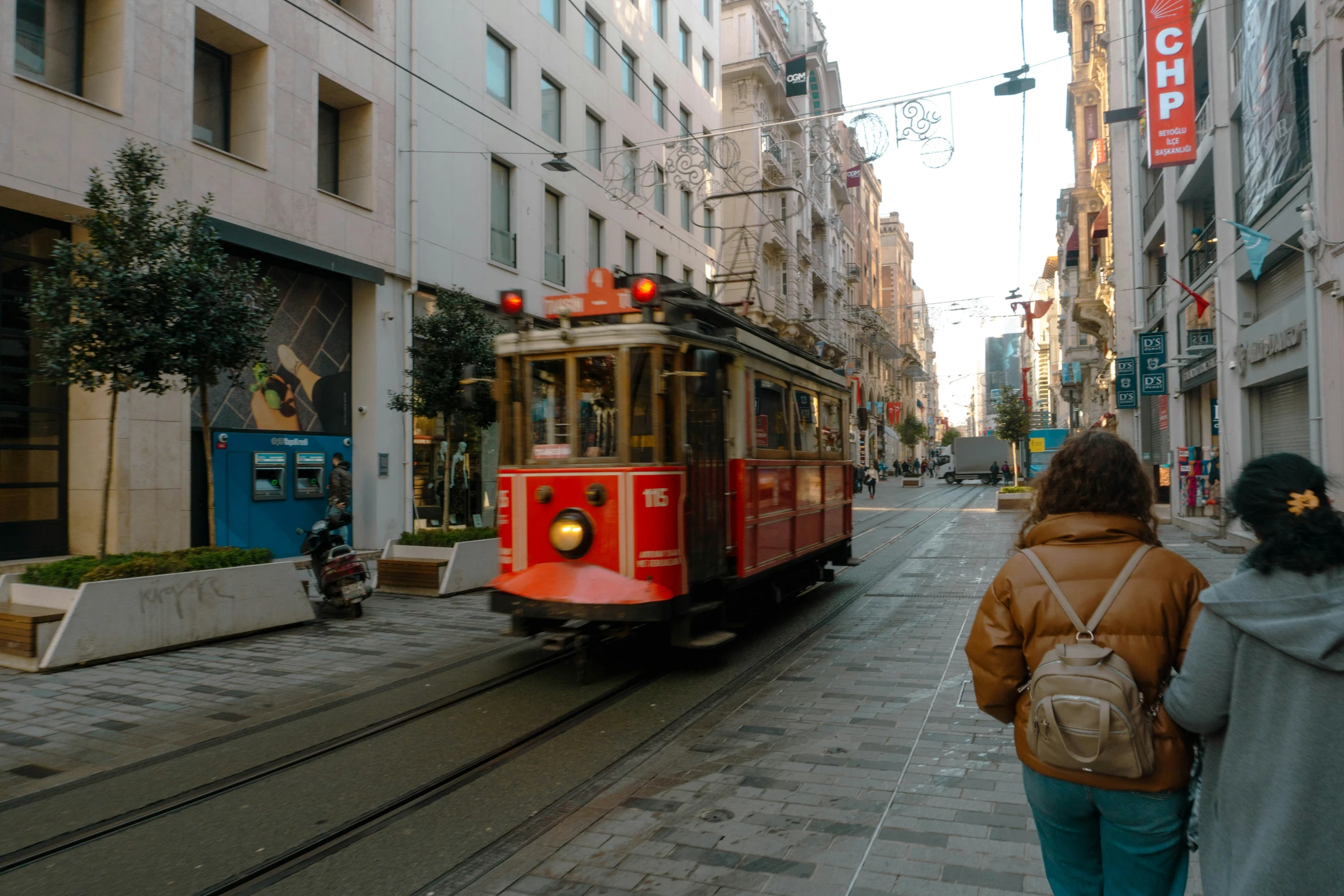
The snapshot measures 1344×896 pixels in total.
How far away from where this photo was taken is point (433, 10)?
16766mm

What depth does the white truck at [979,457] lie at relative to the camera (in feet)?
176

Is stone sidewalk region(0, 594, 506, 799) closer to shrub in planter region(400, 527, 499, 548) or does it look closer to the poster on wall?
shrub in planter region(400, 527, 499, 548)

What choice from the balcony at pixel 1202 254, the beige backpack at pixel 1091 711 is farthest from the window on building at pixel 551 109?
the beige backpack at pixel 1091 711

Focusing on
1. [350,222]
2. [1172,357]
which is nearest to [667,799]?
[350,222]

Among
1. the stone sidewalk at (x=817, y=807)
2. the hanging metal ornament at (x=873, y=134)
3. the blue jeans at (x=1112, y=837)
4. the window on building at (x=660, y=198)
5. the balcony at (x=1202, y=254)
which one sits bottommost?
the stone sidewalk at (x=817, y=807)

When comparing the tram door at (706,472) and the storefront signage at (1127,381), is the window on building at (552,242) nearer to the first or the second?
the tram door at (706,472)

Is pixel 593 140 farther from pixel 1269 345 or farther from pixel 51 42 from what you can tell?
pixel 1269 345

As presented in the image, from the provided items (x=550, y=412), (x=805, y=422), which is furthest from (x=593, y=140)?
(x=550, y=412)

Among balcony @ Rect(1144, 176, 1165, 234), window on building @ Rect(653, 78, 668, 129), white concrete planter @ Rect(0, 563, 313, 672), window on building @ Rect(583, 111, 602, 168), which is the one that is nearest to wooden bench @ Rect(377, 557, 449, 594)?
white concrete planter @ Rect(0, 563, 313, 672)

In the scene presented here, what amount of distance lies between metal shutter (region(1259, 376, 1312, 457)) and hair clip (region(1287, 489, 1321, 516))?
44.9 feet

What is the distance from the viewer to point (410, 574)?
1201cm

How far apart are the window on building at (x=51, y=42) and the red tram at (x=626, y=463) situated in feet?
25.8

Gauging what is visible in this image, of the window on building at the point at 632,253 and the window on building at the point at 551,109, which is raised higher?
the window on building at the point at 551,109

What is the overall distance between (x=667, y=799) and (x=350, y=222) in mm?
12630
